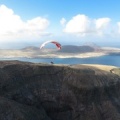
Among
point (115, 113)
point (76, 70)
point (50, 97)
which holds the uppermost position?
point (76, 70)

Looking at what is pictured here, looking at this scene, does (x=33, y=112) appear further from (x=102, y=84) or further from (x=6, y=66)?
(x=102, y=84)

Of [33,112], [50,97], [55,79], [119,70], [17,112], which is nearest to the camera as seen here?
[17,112]

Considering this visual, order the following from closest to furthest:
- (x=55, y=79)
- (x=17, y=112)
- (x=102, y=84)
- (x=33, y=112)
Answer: (x=17, y=112), (x=33, y=112), (x=55, y=79), (x=102, y=84)

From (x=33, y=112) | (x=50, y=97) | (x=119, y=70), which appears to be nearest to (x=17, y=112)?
(x=33, y=112)

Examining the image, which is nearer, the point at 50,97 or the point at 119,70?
the point at 50,97

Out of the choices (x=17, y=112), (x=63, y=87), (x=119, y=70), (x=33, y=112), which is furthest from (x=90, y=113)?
(x=119, y=70)

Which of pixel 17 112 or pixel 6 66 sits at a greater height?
pixel 6 66

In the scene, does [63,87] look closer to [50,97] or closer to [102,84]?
[50,97]
